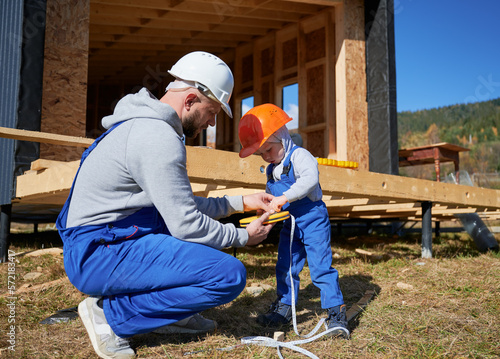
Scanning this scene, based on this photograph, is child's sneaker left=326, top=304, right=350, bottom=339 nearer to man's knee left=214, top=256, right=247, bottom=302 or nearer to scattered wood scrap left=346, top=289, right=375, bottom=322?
scattered wood scrap left=346, top=289, right=375, bottom=322

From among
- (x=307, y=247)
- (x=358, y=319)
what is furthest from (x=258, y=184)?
(x=358, y=319)

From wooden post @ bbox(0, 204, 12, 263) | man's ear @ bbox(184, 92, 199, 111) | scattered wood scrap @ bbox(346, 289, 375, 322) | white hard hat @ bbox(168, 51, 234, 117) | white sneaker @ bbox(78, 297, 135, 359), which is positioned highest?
white hard hat @ bbox(168, 51, 234, 117)

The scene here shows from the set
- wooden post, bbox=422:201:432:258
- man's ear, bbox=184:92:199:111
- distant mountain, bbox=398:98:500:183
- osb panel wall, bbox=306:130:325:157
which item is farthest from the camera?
distant mountain, bbox=398:98:500:183

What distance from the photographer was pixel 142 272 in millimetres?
2039

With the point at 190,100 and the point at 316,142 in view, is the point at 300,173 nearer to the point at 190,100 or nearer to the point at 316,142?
the point at 190,100

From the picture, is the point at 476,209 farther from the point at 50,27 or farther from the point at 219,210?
the point at 50,27

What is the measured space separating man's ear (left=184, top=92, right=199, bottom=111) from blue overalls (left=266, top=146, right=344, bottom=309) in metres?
0.89

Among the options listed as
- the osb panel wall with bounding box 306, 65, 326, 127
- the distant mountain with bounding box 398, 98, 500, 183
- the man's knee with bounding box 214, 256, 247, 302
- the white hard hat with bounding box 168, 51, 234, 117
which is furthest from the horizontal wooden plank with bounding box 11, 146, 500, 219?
the distant mountain with bounding box 398, 98, 500, 183

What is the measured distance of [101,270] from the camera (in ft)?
6.64

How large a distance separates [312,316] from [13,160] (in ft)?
13.3

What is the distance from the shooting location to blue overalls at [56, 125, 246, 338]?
2.03 m

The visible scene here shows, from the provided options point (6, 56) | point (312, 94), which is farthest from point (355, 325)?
point (312, 94)

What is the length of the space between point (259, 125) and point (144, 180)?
113 centimetres

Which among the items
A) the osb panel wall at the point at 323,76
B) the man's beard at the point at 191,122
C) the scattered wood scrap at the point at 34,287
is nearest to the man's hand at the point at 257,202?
the man's beard at the point at 191,122
